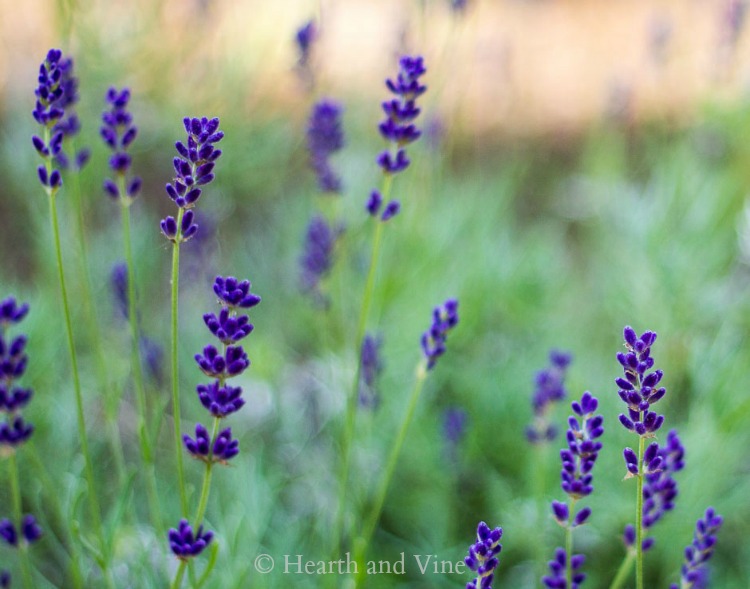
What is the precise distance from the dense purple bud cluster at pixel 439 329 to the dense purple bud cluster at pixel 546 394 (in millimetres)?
208

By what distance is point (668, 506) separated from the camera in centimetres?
105

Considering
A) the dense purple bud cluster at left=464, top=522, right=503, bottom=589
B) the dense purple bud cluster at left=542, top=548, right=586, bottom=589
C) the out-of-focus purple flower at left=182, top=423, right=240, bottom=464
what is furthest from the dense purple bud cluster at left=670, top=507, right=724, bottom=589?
the out-of-focus purple flower at left=182, top=423, right=240, bottom=464

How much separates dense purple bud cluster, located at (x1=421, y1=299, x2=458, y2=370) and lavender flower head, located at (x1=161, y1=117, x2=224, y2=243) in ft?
1.20

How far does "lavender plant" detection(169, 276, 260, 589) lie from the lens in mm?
893

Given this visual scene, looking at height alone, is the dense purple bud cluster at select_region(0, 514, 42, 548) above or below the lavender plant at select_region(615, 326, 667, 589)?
below

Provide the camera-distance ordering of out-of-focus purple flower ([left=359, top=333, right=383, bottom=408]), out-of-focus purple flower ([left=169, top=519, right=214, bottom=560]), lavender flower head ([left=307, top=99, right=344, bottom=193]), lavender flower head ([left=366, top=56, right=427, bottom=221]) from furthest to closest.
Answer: lavender flower head ([left=307, top=99, right=344, bottom=193]), out-of-focus purple flower ([left=359, top=333, right=383, bottom=408]), lavender flower head ([left=366, top=56, right=427, bottom=221]), out-of-focus purple flower ([left=169, top=519, right=214, bottom=560])

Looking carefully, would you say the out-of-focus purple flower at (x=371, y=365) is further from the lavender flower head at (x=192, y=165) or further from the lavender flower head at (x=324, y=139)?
the lavender flower head at (x=192, y=165)

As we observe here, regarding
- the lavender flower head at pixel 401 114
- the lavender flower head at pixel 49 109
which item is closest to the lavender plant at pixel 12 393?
the lavender flower head at pixel 49 109

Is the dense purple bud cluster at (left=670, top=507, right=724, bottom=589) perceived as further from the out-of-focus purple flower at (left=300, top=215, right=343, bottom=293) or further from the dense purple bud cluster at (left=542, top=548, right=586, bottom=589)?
the out-of-focus purple flower at (left=300, top=215, right=343, bottom=293)

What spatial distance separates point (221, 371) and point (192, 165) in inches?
8.6

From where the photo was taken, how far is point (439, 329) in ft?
3.67

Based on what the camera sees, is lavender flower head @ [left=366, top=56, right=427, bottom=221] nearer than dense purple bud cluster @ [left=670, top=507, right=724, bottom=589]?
No

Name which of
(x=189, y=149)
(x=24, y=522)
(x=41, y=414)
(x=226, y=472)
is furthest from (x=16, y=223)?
(x=189, y=149)

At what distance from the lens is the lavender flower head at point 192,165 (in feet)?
2.81
